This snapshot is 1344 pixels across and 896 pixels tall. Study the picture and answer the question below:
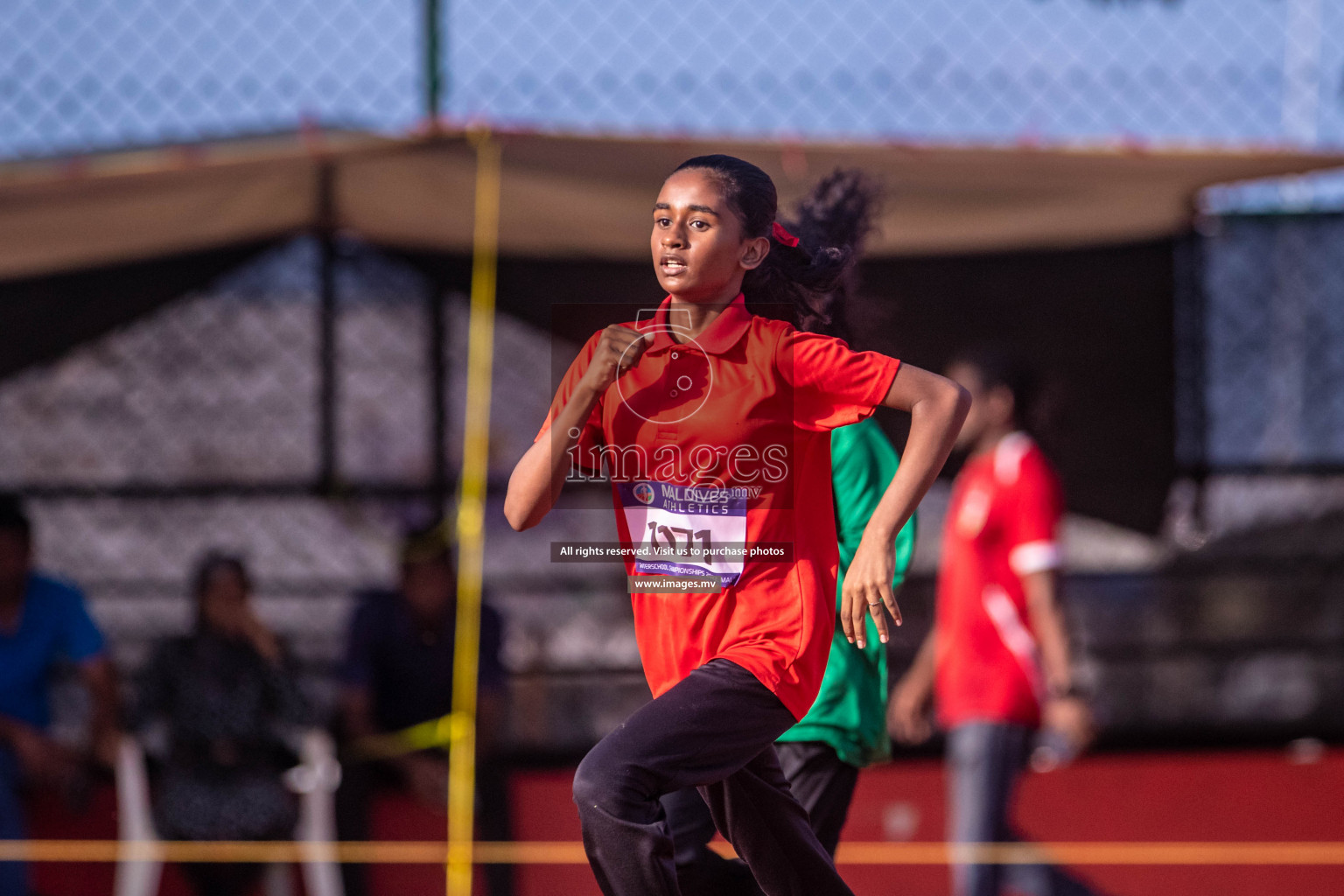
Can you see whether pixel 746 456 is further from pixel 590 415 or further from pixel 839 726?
pixel 839 726

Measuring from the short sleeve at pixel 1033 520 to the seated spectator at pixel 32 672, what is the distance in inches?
113

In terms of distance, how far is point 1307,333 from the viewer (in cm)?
568

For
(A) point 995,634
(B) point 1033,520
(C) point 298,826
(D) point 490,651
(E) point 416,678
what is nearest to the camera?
(B) point 1033,520

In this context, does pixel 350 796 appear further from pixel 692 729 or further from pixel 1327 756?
pixel 1327 756

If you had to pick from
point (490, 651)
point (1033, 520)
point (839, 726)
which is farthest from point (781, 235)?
point (490, 651)

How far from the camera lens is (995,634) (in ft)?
10.7

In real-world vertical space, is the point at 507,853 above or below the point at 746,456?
below

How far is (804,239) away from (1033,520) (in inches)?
81.0

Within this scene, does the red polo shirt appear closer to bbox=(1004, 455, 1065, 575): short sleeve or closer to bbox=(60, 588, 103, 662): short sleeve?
bbox=(1004, 455, 1065, 575): short sleeve

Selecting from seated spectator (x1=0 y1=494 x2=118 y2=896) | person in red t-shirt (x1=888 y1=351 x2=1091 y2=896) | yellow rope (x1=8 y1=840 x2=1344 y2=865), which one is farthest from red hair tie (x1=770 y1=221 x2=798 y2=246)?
seated spectator (x1=0 y1=494 x2=118 y2=896)

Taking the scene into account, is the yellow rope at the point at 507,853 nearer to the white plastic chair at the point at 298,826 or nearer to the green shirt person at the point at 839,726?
the white plastic chair at the point at 298,826

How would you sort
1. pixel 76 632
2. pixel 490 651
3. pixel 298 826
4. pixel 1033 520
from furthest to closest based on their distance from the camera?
pixel 298 826, pixel 76 632, pixel 490 651, pixel 1033 520

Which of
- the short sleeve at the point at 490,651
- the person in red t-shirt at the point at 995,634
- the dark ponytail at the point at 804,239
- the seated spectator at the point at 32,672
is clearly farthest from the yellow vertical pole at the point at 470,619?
the dark ponytail at the point at 804,239

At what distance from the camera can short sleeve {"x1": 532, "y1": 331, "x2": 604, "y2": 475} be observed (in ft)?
3.72
